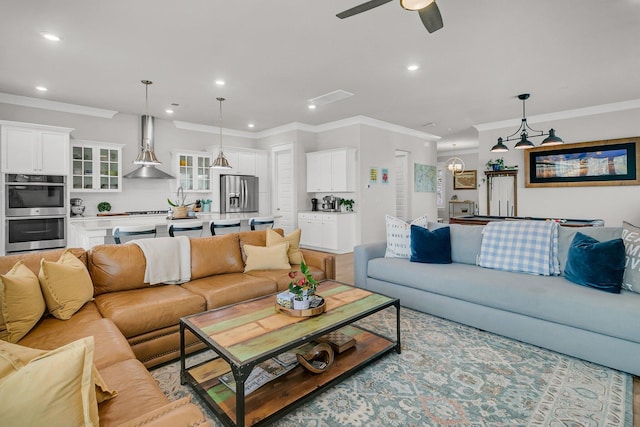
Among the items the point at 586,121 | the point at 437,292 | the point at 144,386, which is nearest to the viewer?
the point at 144,386

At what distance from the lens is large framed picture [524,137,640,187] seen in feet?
18.3

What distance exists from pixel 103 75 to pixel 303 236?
4.49 m

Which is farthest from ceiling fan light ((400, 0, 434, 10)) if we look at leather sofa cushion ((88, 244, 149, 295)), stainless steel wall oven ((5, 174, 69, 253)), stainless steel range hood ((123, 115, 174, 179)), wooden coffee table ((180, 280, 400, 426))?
stainless steel wall oven ((5, 174, 69, 253))

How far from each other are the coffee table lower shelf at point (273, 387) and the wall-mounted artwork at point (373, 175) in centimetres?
490

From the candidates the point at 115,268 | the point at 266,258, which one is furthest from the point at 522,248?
the point at 115,268

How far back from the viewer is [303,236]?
7176 millimetres

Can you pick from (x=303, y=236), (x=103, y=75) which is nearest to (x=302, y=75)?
(x=103, y=75)

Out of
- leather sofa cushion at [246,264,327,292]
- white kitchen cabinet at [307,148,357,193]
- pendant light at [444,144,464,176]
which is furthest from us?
pendant light at [444,144,464,176]

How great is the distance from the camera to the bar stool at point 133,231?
138 inches

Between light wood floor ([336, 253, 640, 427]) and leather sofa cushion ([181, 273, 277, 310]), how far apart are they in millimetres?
1712

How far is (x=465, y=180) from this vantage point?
11719 millimetres

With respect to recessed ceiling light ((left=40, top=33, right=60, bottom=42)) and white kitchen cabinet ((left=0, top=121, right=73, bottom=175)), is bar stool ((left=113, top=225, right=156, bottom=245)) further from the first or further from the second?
white kitchen cabinet ((left=0, top=121, right=73, bottom=175))

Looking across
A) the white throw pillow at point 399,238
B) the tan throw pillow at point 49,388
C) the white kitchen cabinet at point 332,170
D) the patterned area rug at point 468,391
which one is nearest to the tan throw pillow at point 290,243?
the white throw pillow at point 399,238

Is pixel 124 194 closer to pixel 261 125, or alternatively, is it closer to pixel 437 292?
pixel 261 125
